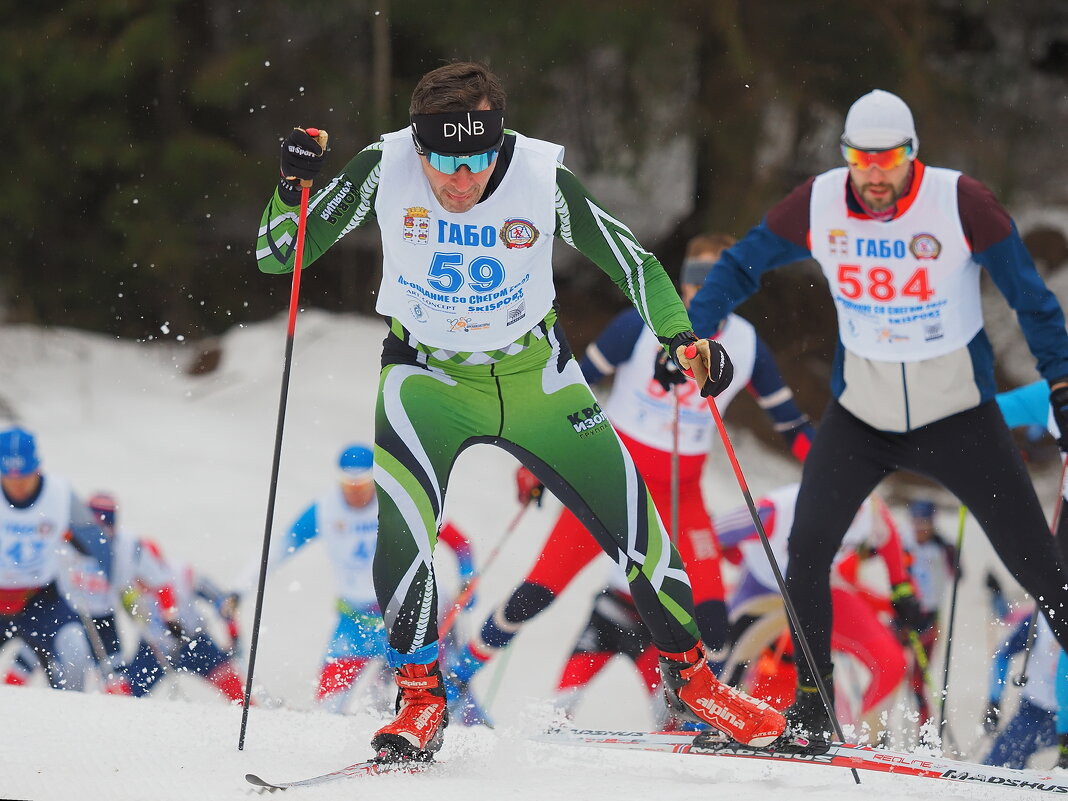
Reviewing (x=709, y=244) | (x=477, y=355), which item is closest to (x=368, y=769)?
(x=477, y=355)

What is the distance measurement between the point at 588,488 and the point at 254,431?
8.63 meters

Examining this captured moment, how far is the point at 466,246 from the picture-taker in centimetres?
321

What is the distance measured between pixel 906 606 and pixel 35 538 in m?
3.97

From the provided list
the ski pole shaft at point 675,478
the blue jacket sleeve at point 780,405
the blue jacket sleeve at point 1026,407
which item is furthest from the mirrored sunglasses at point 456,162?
the blue jacket sleeve at point 1026,407

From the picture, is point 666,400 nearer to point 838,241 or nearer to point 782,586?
point 838,241

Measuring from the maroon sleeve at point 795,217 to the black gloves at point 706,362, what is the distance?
80 centimetres

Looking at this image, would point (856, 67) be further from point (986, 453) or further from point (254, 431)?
point (986, 453)

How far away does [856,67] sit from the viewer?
10.3 meters

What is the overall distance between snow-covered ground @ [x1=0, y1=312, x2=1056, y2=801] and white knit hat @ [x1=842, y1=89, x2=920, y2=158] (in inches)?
69.2

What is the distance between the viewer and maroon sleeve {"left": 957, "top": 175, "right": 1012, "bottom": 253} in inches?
143

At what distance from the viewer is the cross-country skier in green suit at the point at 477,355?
3217 mm

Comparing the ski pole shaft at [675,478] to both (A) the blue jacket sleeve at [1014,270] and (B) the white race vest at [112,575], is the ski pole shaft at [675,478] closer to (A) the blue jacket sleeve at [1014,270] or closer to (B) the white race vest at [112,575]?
(A) the blue jacket sleeve at [1014,270]

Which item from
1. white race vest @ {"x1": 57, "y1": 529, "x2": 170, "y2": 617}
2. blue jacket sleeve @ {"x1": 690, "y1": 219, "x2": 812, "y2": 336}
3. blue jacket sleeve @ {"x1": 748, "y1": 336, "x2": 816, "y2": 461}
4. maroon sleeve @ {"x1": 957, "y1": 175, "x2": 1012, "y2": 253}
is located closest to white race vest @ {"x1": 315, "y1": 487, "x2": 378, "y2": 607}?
white race vest @ {"x1": 57, "y1": 529, "x2": 170, "y2": 617}

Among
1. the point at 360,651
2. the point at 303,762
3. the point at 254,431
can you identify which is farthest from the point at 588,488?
the point at 254,431
